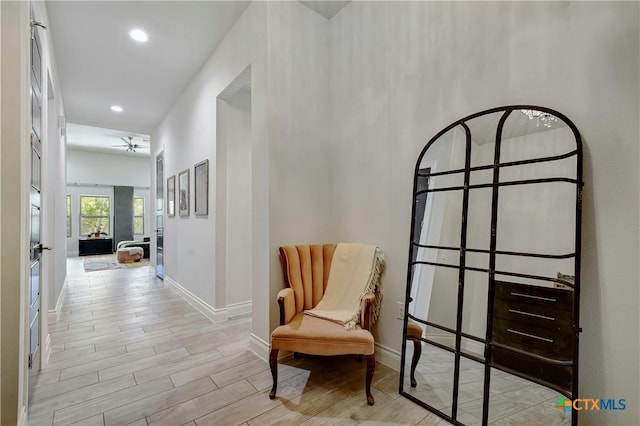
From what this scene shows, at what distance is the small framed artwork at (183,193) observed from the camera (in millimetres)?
4262

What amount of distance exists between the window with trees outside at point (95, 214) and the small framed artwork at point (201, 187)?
804 cm

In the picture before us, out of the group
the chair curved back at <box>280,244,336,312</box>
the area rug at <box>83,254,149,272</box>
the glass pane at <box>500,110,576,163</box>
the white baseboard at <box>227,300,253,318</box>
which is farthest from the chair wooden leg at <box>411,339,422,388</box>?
the area rug at <box>83,254,149,272</box>

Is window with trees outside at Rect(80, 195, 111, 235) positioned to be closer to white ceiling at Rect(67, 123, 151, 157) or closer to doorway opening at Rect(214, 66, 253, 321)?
white ceiling at Rect(67, 123, 151, 157)

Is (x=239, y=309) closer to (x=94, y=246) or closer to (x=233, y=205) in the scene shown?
(x=233, y=205)

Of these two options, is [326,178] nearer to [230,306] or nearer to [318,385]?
[318,385]

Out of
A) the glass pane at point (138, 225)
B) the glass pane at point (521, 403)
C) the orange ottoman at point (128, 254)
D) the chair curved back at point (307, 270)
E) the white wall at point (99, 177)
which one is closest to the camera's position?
the glass pane at point (521, 403)

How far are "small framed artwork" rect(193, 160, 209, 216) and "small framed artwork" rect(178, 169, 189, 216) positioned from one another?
1.10ft

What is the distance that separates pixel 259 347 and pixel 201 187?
86.5 inches

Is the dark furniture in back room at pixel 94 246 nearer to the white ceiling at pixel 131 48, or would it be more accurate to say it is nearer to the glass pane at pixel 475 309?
the white ceiling at pixel 131 48

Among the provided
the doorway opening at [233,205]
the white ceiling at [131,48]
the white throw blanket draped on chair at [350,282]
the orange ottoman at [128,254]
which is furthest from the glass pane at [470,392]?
the orange ottoman at [128,254]

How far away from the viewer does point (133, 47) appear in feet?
11.3

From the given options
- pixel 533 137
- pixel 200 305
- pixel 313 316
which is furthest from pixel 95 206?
pixel 533 137

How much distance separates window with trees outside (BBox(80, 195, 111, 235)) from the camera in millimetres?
9484

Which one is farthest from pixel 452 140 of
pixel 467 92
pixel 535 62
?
pixel 535 62
